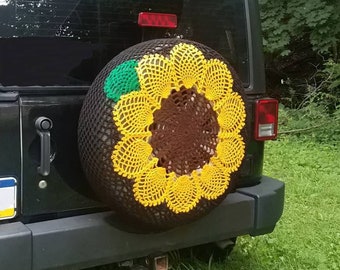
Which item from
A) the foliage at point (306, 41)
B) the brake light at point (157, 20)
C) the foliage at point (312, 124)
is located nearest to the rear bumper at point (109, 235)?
the brake light at point (157, 20)

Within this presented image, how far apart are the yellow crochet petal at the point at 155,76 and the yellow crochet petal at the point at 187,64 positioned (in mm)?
41

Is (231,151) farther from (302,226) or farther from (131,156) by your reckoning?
(302,226)

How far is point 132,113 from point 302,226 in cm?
255

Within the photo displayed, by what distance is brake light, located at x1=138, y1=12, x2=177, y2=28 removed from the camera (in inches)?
109

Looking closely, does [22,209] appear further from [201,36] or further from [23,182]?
[201,36]

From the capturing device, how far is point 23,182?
96.7 inches

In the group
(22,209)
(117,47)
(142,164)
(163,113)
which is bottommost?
(22,209)

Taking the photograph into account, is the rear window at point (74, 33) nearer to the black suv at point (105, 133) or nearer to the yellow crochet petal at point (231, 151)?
the black suv at point (105, 133)

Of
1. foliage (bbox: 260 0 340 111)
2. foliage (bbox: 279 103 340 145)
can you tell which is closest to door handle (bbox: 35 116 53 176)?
foliage (bbox: 279 103 340 145)

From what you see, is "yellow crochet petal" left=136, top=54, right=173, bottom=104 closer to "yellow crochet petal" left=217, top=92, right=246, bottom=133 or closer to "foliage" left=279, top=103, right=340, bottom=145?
"yellow crochet petal" left=217, top=92, right=246, bottom=133

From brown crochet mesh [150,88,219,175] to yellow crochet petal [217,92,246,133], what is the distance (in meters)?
0.05

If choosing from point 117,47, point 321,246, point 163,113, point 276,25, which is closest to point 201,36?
point 117,47

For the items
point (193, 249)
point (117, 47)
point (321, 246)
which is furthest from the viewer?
point (321, 246)

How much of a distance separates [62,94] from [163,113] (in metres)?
0.49
